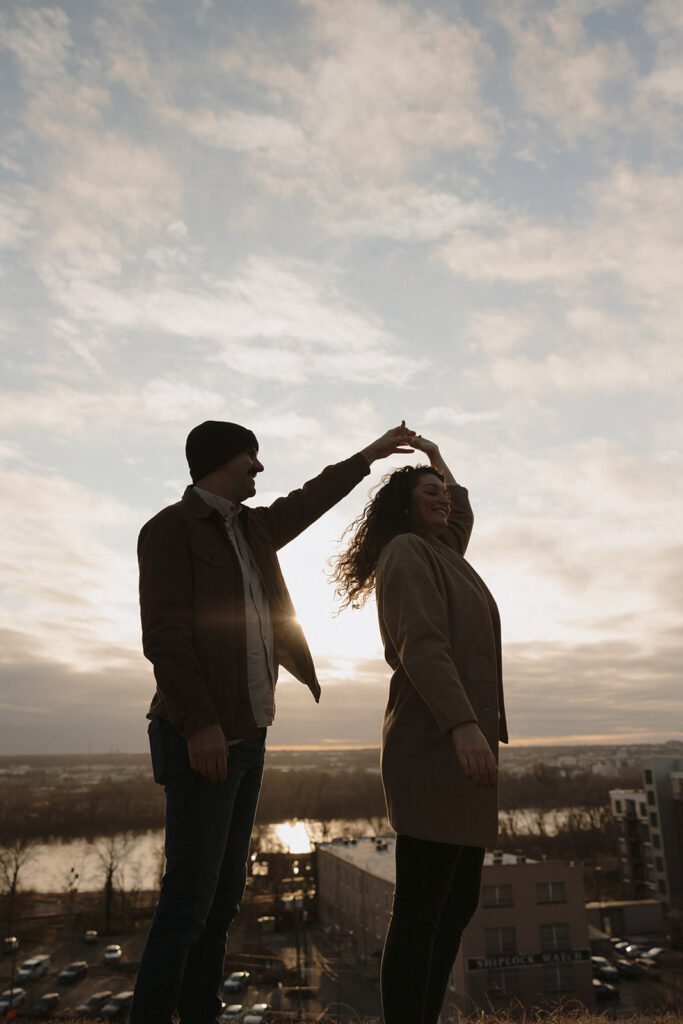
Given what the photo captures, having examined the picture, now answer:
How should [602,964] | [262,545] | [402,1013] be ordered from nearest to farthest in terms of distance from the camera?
[402,1013] < [262,545] < [602,964]

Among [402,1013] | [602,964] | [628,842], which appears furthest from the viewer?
[628,842]

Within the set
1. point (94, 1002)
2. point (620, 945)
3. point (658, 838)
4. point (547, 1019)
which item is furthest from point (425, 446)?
point (658, 838)

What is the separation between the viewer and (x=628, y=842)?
3659cm

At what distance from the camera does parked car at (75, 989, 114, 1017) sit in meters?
17.9

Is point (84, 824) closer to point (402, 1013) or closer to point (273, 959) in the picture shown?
point (273, 959)

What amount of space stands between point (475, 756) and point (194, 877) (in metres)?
0.80

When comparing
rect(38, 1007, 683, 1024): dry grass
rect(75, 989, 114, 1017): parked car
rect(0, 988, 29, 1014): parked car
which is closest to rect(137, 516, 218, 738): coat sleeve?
rect(38, 1007, 683, 1024): dry grass

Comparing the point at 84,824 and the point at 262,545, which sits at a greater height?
the point at 262,545

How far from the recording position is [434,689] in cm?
183

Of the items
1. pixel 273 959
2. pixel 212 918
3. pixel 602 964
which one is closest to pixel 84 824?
pixel 273 959

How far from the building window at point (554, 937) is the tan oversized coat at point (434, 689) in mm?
21604

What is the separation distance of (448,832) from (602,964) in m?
26.4

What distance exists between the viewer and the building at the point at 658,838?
31969 mm

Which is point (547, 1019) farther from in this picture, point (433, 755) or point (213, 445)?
point (213, 445)
